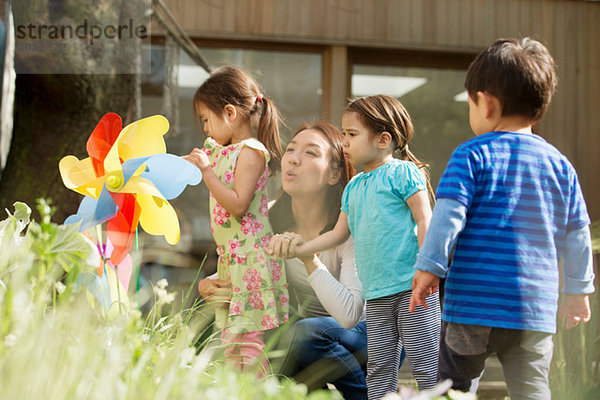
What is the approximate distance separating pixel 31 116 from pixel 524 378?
8.73 ft

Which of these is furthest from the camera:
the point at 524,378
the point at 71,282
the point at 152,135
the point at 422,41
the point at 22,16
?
the point at 422,41

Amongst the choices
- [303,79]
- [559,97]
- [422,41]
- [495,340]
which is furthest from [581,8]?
[495,340]

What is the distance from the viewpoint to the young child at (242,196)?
1.70 m

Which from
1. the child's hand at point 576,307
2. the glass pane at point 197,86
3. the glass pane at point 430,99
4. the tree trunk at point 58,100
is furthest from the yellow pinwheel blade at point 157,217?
the glass pane at point 430,99

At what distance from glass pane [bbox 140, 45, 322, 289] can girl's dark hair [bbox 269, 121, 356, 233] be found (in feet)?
5.44

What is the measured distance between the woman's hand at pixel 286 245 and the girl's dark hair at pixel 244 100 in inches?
17.3

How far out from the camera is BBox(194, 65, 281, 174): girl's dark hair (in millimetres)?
1829

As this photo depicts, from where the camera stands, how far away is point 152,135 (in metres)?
1.45

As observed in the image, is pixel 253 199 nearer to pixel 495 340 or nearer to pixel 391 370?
pixel 391 370

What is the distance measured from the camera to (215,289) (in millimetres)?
1730

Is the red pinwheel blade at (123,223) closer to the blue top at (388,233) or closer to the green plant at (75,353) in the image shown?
the green plant at (75,353)

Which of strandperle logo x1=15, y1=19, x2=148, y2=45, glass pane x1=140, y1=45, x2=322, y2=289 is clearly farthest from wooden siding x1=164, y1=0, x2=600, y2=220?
strandperle logo x1=15, y1=19, x2=148, y2=45

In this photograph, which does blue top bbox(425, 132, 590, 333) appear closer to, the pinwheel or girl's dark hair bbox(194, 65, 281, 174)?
the pinwheel

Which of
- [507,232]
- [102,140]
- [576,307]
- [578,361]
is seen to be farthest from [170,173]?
[578,361]
